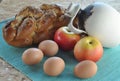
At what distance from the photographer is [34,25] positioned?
2.77 ft

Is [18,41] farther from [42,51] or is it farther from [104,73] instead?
[104,73]

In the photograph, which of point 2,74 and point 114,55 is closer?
point 2,74

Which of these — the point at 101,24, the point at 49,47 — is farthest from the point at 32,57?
the point at 101,24

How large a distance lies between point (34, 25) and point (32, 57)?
0.45ft

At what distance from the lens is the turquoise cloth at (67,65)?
2.38ft

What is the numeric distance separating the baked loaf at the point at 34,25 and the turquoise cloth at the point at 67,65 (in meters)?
0.04

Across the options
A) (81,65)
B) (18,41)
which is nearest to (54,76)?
(81,65)

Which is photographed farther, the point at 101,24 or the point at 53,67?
the point at 101,24

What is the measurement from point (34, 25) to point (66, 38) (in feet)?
0.36

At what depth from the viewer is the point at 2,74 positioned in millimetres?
728

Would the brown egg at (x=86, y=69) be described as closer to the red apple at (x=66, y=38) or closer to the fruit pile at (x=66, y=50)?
the fruit pile at (x=66, y=50)

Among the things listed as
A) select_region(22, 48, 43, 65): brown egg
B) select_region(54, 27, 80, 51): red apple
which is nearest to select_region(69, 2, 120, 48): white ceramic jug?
select_region(54, 27, 80, 51): red apple

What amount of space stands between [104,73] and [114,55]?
4.4 inches

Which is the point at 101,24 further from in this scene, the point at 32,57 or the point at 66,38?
the point at 32,57
